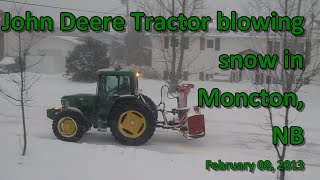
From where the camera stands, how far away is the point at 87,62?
29547 mm

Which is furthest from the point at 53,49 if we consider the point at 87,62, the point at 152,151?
the point at 152,151

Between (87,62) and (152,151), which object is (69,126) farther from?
(87,62)

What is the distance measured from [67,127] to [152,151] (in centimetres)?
297

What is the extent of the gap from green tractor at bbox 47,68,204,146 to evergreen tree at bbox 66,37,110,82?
54.7 feet

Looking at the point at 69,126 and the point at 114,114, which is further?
the point at 69,126

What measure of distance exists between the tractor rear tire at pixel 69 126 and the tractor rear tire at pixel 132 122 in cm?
94

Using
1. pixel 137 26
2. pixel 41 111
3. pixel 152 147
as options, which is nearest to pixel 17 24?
pixel 137 26

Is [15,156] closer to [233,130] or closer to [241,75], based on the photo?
[233,130]

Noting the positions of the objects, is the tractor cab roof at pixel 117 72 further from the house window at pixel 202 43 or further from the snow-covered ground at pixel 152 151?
the house window at pixel 202 43

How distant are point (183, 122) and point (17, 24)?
5.31m

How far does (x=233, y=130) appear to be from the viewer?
1536cm

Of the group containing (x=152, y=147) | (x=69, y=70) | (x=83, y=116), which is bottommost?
(x=152, y=147)

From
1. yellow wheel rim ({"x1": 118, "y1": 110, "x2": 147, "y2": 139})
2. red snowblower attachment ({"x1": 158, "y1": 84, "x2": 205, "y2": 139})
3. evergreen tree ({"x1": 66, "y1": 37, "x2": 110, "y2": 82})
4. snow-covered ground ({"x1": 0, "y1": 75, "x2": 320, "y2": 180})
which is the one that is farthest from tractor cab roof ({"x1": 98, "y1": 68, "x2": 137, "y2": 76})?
evergreen tree ({"x1": 66, "y1": 37, "x2": 110, "y2": 82})

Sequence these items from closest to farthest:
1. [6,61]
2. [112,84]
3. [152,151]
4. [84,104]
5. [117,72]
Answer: [152,151]
[117,72]
[112,84]
[84,104]
[6,61]
